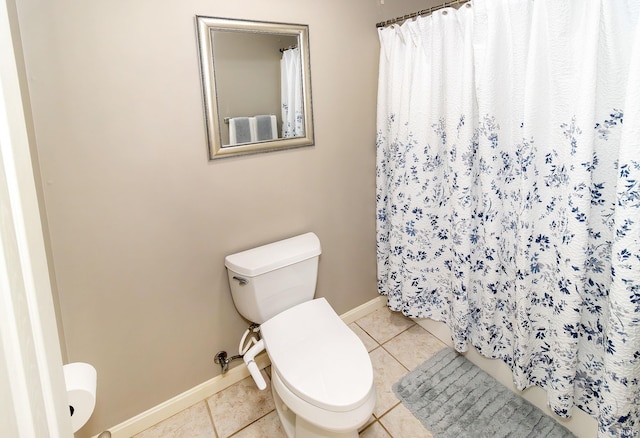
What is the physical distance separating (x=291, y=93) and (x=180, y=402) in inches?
62.1

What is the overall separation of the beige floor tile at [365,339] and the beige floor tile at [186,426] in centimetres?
92

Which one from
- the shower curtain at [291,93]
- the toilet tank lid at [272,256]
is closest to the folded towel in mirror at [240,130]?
the shower curtain at [291,93]

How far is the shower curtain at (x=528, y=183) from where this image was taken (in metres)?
1.13

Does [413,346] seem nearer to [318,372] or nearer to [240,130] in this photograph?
[318,372]

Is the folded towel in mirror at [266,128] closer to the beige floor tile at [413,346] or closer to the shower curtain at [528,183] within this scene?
the shower curtain at [528,183]

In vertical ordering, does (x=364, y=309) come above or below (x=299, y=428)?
above

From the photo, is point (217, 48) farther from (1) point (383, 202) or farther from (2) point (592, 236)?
(2) point (592, 236)

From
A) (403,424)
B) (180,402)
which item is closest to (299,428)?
(403,424)

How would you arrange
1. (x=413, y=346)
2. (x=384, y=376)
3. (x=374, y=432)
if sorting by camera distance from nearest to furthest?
(x=374, y=432) → (x=384, y=376) → (x=413, y=346)

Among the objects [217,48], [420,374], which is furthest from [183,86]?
[420,374]

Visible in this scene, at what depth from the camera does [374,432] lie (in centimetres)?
159

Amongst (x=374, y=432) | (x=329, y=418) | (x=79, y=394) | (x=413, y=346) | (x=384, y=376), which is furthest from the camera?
(x=413, y=346)

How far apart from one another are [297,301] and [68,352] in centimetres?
95

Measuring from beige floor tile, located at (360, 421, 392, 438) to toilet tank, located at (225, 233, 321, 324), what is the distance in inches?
25.0
